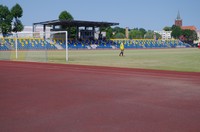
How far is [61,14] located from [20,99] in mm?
73813

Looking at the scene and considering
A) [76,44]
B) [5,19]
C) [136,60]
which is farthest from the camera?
[5,19]

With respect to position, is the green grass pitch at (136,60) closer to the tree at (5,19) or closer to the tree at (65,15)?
the tree at (5,19)

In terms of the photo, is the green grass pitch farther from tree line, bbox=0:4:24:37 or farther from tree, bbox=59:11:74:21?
tree, bbox=59:11:74:21

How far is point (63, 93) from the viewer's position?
8617 mm

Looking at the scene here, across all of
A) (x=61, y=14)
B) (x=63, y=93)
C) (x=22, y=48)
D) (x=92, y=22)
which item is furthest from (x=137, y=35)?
(x=63, y=93)

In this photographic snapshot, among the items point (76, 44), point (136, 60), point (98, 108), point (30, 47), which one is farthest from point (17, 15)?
point (98, 108)

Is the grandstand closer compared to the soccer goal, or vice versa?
the soccer goal

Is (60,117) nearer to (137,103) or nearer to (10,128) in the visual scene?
(10,128)

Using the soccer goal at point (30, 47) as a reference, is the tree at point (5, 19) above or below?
above

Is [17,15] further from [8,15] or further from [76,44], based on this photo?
[76,44]

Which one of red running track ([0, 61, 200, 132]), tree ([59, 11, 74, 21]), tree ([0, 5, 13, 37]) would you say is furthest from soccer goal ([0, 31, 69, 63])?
tree ([59, 11, 74, 21])

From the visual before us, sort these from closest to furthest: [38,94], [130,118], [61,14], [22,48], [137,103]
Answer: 1. [130,118]
2. [137,103]
3. [38,94]
4. [22,48]
5. [61,14]

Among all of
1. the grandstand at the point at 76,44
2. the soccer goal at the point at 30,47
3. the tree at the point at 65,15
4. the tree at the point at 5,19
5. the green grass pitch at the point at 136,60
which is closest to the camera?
the green grass pitch at the point at 136,60

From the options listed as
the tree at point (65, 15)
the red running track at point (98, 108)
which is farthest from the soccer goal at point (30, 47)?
the tree at point (65, 15)
